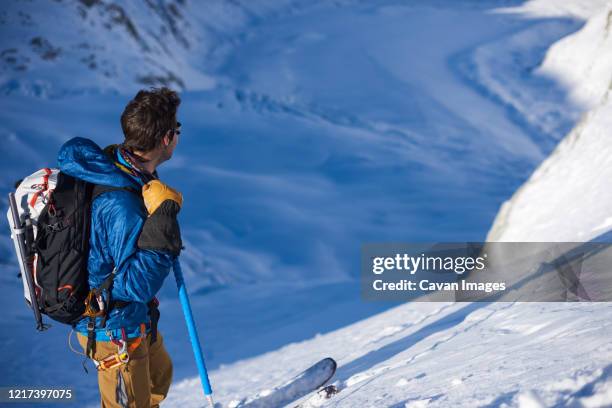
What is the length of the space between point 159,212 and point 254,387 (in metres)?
2.63

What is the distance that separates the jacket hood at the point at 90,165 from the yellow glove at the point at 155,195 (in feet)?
0.23

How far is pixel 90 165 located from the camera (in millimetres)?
2250

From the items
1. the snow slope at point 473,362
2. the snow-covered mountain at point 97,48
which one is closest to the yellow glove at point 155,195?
the snow slope at point 473,362

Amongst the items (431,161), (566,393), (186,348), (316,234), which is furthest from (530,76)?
(566,393)

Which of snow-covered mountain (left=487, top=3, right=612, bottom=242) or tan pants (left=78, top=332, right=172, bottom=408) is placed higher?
snow-covered mountain (left=487, top=3, right=612, bottom=242)

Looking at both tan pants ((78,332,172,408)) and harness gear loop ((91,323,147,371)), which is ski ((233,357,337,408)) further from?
harness gear loop ((91,323,147,371))

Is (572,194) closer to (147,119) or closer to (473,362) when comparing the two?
(473,362)

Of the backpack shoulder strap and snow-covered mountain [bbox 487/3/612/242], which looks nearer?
the backpack shoulder strap

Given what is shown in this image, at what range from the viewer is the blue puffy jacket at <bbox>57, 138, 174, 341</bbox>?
218 centimetres

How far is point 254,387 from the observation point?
4457 millimetres

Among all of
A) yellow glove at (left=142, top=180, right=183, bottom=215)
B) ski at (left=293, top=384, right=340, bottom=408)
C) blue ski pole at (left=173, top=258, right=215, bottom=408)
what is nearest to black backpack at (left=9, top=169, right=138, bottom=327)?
yellow glove at (left=142, top=180, right=183, bottom=215)

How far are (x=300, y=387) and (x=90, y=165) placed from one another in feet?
5.99

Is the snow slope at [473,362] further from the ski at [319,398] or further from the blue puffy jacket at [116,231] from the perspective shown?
the blue puffy jacket at [116,231]

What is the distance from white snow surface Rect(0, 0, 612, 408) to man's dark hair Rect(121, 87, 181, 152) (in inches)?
57.1
